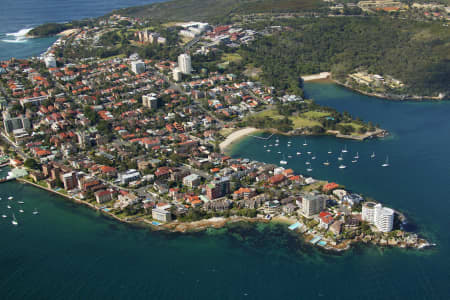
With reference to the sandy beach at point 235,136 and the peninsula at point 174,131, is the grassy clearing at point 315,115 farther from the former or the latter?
the sandy beach at point 235,136

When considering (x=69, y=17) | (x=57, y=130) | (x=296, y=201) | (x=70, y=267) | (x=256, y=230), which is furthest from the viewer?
(x=69, y=17)

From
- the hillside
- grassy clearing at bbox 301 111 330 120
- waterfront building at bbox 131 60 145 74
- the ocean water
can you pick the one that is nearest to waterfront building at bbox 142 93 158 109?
waterfront building at bbox 131 60 145 74

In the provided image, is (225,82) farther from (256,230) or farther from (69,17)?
(69,17)

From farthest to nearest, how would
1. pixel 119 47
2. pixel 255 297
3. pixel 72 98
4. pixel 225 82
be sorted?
1. pixel 119 47
2. pixel 225 82
3. pixel 72 98
4. pixel 255 297

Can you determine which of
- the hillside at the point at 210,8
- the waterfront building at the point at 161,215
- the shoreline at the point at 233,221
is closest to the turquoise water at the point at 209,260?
the shoreline at the point at 233,221

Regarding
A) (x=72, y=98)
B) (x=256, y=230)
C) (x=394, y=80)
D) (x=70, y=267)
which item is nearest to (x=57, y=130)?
(x=72, y=98)

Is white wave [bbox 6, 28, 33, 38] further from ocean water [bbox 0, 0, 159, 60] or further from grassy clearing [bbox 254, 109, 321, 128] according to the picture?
grassy clearing [bbox 254, 109, 321, 128]
